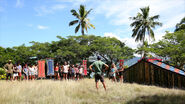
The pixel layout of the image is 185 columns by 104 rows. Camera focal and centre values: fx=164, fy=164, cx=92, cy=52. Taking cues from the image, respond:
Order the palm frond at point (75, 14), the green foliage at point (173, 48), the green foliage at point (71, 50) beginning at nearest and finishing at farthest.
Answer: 1. the green foliage at point (173, 48)
2. the green foliage at point (71, 50)
3. the palm frond at point (75, 14)

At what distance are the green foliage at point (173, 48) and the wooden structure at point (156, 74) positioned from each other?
12.7 m

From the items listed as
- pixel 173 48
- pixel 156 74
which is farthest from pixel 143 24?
pixel 156 74

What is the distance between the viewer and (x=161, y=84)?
473 inches

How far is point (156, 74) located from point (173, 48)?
1489cm

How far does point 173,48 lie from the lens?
82.0 feet

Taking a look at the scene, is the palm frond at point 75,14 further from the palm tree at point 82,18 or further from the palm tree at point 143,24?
the palm tree at point 143,24

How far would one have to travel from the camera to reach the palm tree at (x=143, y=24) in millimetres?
36688

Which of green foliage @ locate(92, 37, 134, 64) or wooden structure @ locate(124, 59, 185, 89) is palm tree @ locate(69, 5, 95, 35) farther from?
wooden structure @ locate(124, 59, 185, 89)

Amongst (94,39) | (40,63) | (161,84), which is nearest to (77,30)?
(94,39)

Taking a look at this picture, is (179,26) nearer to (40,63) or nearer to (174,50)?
(174,50)

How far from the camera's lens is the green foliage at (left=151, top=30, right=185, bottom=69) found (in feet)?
82.0

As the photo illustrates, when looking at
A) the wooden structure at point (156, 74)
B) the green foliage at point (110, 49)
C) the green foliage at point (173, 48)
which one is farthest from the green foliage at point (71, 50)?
the wooden structure at point (156, 74)

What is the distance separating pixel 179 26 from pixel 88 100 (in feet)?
103

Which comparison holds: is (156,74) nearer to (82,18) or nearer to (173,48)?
(173,48)
